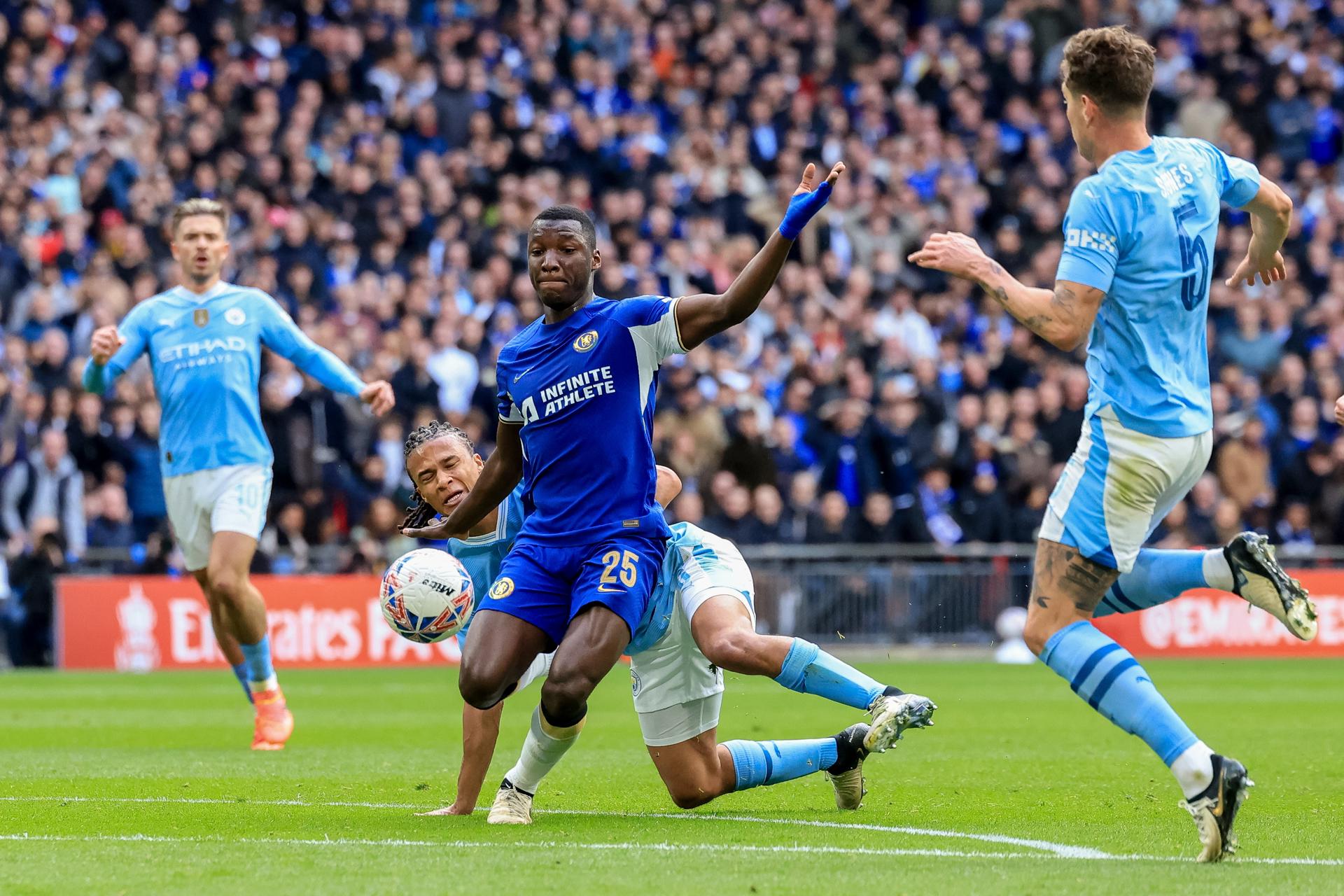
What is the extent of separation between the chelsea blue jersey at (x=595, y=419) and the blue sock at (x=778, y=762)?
40.2 inches

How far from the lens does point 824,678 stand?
7.20 m

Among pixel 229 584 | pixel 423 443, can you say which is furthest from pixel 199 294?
pixel 423 443

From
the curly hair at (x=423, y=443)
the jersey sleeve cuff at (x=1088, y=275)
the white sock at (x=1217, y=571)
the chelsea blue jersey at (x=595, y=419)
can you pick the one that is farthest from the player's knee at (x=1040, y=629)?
the curly hair at (x=423, y=443)

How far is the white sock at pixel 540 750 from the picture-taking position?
725 centimetres

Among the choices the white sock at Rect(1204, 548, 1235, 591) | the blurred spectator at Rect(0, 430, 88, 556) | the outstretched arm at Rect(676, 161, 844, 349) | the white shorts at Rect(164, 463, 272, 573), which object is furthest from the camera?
the blurred spectator at Rect(0, 430, 88, 556)

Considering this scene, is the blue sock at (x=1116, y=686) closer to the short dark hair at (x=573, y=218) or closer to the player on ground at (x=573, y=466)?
the player on ground at (x=573, y=466)

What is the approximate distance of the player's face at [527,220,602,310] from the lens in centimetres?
734

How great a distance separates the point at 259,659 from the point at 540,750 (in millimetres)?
4078

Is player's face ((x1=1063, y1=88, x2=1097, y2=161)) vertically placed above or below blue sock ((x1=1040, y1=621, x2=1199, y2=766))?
above

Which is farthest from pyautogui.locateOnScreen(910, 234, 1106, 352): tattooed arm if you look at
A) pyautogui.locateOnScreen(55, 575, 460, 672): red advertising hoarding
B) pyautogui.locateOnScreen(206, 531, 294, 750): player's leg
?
pyautogui.locateOnScreen(55, 575, 460, 672): red advertising hoarding

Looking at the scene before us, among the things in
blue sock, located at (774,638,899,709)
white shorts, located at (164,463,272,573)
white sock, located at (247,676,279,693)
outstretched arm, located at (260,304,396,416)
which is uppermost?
outstretched arm, located at (260,304,396,416)

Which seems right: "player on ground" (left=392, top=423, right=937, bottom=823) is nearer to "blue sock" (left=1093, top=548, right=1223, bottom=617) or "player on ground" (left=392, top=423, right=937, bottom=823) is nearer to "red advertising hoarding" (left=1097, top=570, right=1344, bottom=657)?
"blue sock" (left=1093, top=548, right=1223, bottom=617)

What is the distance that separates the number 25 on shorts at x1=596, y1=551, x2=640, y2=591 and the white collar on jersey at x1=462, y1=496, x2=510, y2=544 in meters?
0.90

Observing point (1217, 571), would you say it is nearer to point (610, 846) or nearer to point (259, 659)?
point (610, 846)
